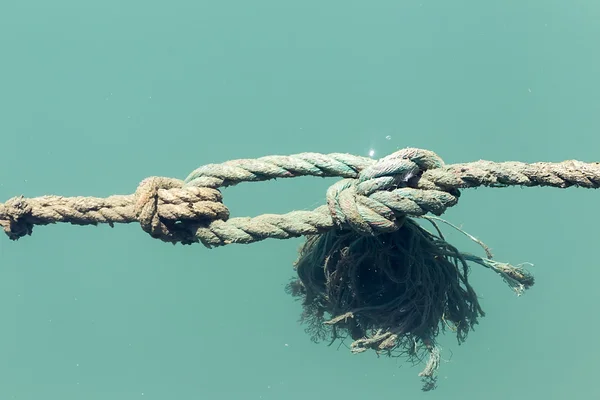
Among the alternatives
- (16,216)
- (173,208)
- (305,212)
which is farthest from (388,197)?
(16,216)

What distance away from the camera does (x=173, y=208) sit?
2328mm

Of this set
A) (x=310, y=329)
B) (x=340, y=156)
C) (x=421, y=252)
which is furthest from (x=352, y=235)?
(x=310, y=329)

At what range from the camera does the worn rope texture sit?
2.21 metres

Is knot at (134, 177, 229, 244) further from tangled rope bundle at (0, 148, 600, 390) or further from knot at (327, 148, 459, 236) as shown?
knot at (327, 148, 459, 236)

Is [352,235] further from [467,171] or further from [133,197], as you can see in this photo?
[133,197]

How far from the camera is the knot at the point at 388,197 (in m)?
2.20

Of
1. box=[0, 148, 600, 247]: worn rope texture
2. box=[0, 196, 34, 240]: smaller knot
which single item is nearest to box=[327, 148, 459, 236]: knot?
box=[0, 148, 600, 247]: worn rope texture

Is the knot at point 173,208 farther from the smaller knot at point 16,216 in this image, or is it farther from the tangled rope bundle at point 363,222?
the smaller knot at point 16,216

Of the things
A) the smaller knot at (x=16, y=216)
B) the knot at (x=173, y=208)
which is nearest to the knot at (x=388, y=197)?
the knot at (x=173, y=208)

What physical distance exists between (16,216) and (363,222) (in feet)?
4.44

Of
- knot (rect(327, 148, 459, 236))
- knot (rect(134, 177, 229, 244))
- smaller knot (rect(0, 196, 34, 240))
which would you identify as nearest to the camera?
knot (rect(327, 148, 459, 236))

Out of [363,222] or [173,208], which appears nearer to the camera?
Answer: [363,222]

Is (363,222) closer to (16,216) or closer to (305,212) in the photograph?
(305,212)

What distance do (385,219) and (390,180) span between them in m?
0.14
